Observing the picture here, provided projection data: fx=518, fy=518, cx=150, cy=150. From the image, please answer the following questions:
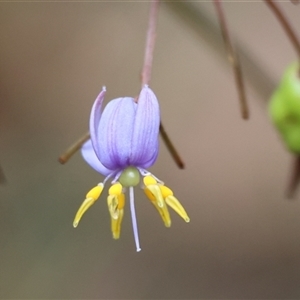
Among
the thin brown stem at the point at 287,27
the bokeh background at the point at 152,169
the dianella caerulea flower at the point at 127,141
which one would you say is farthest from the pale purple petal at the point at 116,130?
the bokeh background at the point at 152,169

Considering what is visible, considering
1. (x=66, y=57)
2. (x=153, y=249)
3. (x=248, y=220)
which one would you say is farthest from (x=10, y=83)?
(x=248, y=220)

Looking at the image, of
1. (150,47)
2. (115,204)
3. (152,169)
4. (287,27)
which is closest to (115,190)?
(115,204)

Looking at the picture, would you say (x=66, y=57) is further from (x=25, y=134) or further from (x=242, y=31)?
(x=242, y=31)

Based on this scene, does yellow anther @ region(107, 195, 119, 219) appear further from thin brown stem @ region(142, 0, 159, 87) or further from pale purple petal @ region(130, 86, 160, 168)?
thin brown stem @ region(142, 0, 159, 87)

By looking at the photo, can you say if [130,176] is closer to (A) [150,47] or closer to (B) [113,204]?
(B) [113,204]

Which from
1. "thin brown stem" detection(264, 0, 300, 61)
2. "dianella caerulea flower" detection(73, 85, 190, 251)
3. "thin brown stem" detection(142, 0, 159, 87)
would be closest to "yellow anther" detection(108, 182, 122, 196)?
"dianella caerulea flower" detection(73, 85, 190, 251)
